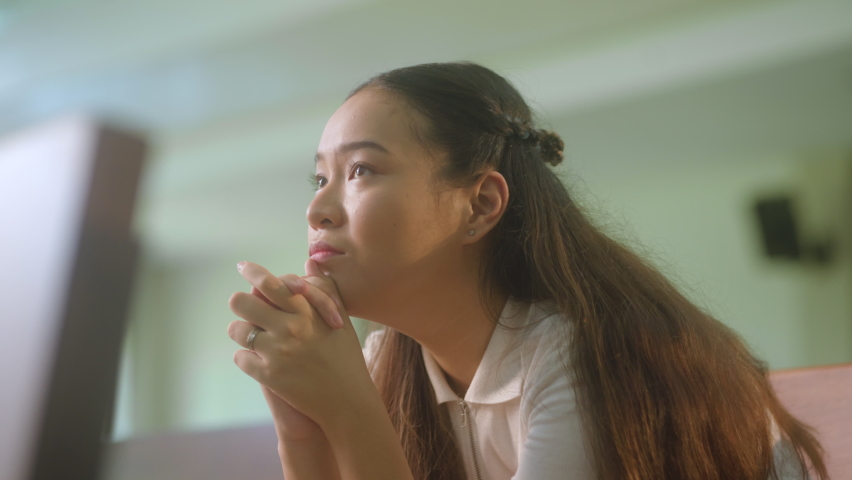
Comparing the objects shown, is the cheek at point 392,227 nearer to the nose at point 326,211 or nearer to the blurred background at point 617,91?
the nose at point 326,211

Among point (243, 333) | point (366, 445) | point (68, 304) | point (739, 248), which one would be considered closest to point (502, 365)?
point (366, 445)

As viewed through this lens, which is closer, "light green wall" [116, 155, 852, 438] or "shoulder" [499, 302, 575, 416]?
"shoulder" [499, 302, 575, 416]

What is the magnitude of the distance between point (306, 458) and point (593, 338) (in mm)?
341

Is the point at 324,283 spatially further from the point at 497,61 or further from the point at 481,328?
the point at 497,61

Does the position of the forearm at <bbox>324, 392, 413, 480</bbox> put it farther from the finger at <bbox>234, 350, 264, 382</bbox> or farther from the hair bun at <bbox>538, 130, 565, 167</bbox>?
the hair bun at <bbox>538, 130, 565, 167</bbox>

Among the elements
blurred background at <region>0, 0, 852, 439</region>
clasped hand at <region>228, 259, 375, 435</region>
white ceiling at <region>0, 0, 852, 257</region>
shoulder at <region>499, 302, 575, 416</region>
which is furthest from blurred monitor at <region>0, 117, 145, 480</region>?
blurred background at <region>0, 0, 852, 439</region>

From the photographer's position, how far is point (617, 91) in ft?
9.13

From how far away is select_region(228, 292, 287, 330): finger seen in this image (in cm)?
64

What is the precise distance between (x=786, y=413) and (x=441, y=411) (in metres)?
0.43

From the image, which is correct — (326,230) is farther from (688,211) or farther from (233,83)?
(688,211)

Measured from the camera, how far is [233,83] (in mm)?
2754

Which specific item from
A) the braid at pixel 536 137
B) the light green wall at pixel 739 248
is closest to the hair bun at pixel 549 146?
the braid at pixel 536 137

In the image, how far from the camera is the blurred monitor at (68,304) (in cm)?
27

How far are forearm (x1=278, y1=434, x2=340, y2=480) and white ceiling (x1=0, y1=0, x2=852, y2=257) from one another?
5.31 ft
